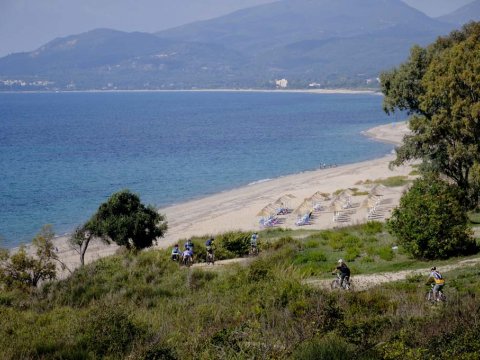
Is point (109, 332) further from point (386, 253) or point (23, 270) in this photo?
point (23, 270)

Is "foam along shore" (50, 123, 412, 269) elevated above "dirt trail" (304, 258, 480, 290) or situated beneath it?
situated beneath

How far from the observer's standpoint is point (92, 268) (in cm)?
1633

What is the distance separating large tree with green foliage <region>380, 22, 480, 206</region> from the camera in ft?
77.8

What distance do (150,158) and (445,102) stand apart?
5941cm

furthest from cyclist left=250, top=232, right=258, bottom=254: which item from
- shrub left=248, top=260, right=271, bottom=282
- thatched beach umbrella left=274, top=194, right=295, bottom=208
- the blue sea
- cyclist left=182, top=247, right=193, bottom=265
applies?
the blue sea

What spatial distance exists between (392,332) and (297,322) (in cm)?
159

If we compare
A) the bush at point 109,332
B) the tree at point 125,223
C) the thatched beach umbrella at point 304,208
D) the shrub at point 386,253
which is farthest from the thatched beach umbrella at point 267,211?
the bush at point 109,332

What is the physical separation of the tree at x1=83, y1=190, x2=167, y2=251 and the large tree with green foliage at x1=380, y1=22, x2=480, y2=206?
13.6m

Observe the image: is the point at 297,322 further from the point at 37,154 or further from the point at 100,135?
the point at 100,135

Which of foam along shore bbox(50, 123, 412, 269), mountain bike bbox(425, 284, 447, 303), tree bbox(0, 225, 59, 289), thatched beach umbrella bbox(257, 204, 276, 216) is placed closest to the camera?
mountain bike bbox(425, 284, 447, 303)

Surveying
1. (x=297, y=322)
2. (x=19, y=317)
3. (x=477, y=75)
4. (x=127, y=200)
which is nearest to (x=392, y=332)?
(x=297, y=322)

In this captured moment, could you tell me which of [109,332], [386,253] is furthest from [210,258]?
[109,332]

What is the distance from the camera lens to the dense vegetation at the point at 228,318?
7828mm

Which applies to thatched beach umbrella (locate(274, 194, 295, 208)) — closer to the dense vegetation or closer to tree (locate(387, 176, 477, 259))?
tree (locate(387, 176, 477, 259))
